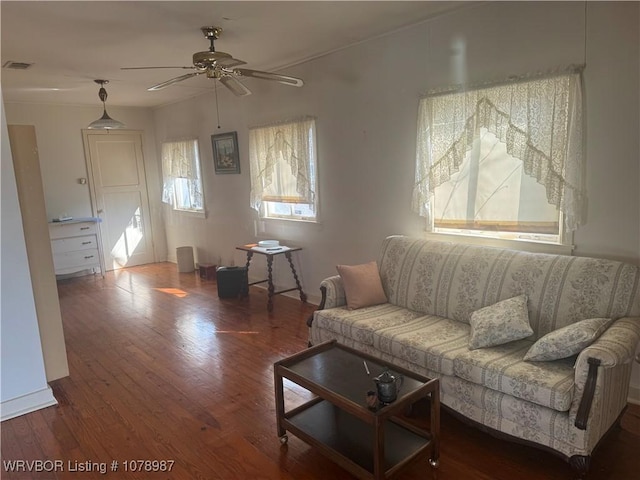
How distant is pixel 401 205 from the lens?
3703 millimetres

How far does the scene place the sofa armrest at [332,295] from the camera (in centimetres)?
325

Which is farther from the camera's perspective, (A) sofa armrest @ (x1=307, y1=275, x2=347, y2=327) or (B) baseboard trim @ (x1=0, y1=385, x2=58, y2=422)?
(A) sofa armrest @ (x1=307, y1=275, x2=347, y2=327)

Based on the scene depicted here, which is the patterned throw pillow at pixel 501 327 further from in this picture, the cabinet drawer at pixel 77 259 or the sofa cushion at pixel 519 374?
the cabinet drawer at pixel 77 259

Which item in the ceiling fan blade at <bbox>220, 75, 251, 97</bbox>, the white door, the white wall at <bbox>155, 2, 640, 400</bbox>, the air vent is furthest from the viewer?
the white door

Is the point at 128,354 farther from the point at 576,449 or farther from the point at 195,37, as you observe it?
the point at 576,449

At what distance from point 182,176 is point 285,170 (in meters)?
2.33

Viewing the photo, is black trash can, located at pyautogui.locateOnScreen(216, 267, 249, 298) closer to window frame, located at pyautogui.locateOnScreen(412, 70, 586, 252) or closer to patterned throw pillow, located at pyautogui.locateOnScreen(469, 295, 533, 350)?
window frame, located at pyautogui.locateOnScreen(412, 70, 586, 252)

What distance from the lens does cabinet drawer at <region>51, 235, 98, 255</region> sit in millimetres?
5866

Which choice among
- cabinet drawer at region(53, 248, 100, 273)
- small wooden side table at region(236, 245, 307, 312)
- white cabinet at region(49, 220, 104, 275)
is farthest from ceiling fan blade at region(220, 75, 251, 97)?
cabinet drawer at region(53, 248, 100, 273)

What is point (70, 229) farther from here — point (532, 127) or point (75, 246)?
point (532, 127)

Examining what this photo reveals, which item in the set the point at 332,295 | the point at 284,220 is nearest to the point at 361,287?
the point at 332,295

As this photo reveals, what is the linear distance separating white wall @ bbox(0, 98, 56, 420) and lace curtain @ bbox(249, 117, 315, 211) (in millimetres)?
2548

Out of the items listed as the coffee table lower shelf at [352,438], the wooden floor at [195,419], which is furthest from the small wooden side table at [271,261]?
the coffee table lower shelf at [352,438]

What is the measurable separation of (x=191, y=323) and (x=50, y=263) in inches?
60.0
